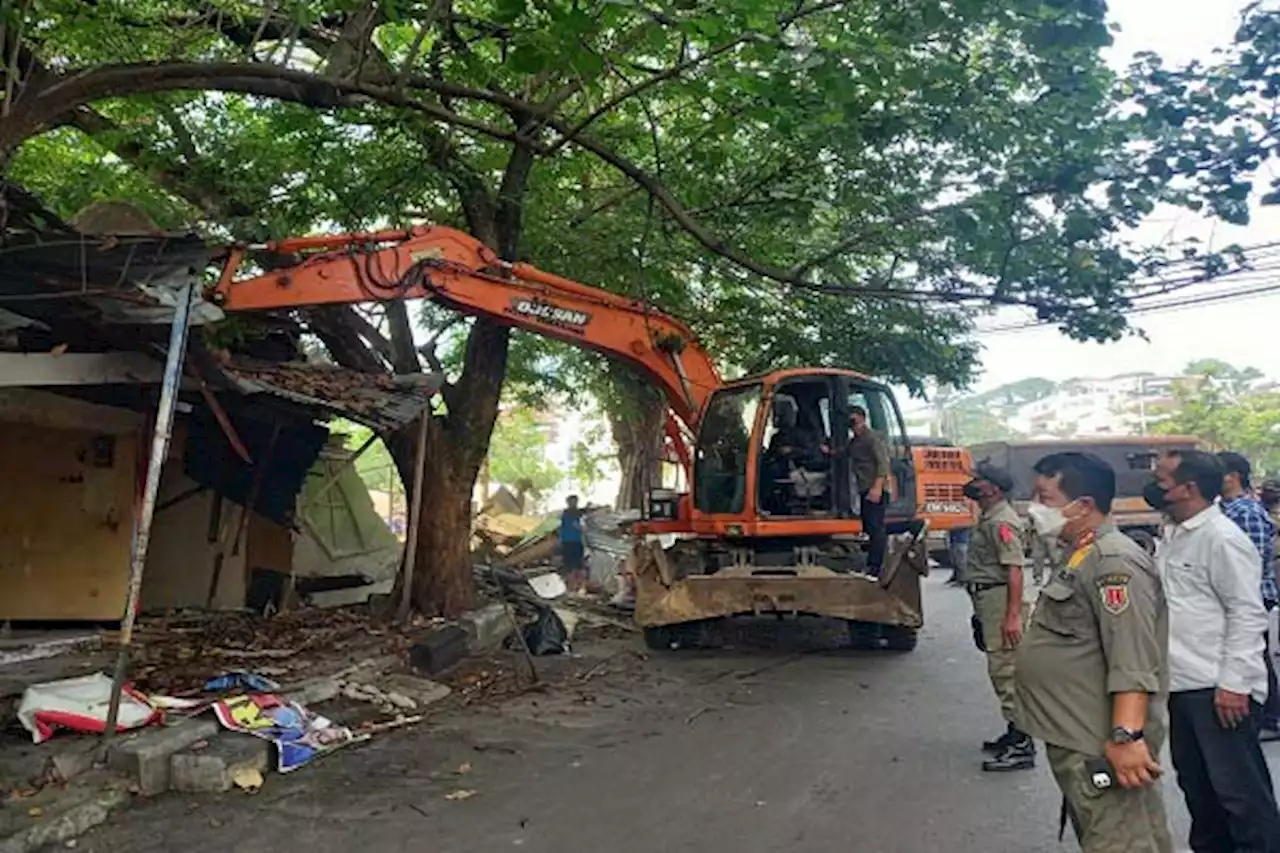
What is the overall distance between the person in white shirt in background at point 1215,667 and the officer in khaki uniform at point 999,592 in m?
1.83

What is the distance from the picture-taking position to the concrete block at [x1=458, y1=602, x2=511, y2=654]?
33.8ft

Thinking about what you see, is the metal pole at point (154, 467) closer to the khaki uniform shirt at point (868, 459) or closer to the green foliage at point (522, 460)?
the khaki uniform shirt at point (868, 459)

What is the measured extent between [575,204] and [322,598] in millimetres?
5673

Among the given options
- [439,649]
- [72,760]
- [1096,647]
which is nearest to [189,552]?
[439,649]

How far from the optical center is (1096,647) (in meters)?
3.62

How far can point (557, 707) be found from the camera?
8.30 m

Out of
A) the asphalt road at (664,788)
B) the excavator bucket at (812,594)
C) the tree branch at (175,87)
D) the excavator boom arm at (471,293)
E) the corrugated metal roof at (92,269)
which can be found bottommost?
the asphalt road at (664,788)

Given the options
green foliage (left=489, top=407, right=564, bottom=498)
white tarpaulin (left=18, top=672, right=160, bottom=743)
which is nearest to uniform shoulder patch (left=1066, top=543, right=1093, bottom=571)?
white tarpaulin (left=18, top=672, right=160, bottom=743)

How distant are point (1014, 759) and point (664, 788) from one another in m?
2.01

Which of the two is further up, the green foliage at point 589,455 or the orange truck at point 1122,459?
the green foliage at point 589,455

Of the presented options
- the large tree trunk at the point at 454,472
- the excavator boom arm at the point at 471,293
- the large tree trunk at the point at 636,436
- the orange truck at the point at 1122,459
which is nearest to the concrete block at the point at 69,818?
the excavator boom arm at the point at 471,293

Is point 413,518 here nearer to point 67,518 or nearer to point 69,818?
point 67,518

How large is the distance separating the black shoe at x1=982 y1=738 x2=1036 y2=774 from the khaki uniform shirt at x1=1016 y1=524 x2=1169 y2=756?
261 centimetres

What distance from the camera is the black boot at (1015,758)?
6.14 metres
